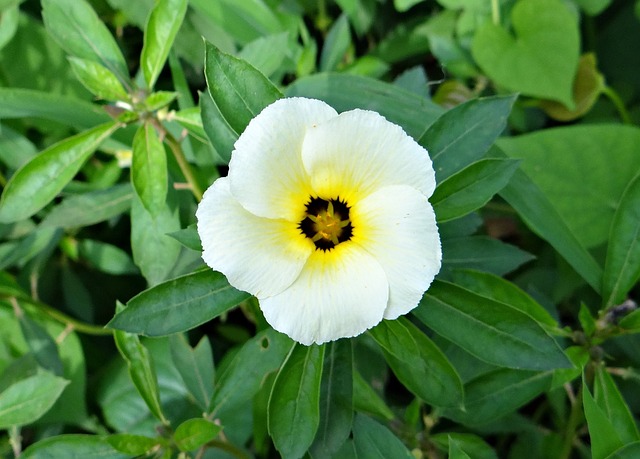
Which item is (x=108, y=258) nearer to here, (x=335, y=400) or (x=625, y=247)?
(x=335, y=400)

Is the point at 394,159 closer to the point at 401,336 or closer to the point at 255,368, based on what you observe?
the point at 401,336

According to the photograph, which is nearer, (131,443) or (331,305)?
(331,305)

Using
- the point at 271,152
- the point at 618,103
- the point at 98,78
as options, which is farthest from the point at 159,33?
the point at 618,103

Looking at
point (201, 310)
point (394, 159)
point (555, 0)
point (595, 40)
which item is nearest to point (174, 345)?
point (201, 310)

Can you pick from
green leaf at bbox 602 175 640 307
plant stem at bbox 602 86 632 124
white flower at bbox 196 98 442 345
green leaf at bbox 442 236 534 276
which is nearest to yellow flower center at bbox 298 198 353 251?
white flower at bbox 196 98 442 345

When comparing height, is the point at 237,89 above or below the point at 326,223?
above

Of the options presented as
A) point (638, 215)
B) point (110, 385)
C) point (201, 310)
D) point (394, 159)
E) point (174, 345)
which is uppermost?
point (394, 159)
